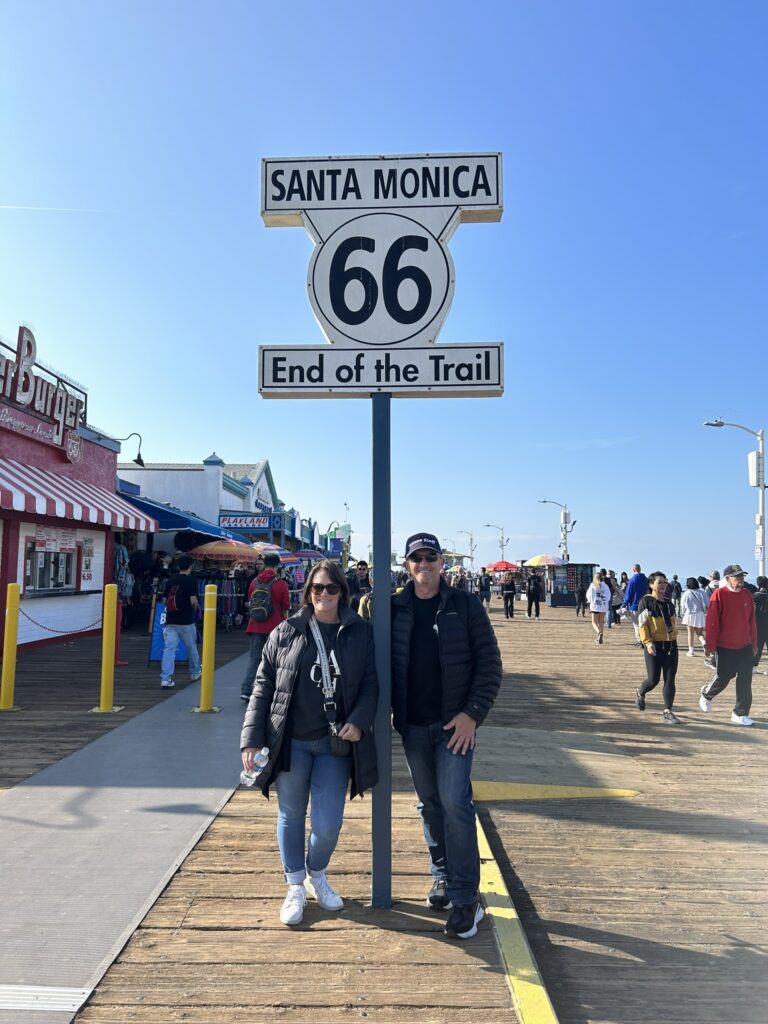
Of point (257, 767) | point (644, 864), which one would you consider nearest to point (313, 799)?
point (257, 767)

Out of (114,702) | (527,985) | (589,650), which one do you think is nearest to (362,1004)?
(527,985)

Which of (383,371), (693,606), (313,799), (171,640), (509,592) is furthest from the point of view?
(509,592)

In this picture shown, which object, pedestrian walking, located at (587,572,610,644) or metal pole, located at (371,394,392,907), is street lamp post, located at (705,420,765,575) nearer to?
pedestrian walking, located at (587,572,610,644)

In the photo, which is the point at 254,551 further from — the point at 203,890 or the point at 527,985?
the point at 527,985

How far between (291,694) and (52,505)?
9.91 meters

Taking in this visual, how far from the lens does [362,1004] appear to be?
2504 mm

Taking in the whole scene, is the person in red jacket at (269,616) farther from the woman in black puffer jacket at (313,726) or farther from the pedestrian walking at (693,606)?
the pedestrian walking at (693,606)

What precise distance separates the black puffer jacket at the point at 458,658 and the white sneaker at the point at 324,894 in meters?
0.84

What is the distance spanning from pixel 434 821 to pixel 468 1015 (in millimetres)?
848

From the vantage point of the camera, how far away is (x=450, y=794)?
9.84 ft

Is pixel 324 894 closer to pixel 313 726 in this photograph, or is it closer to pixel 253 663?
pixel 313 726

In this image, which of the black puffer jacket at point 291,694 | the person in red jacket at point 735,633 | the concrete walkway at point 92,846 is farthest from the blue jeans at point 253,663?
the person in red jacket at point 735,633

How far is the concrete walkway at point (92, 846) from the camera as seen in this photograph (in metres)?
2.72

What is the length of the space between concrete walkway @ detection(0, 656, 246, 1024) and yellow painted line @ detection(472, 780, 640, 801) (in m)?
1.96
